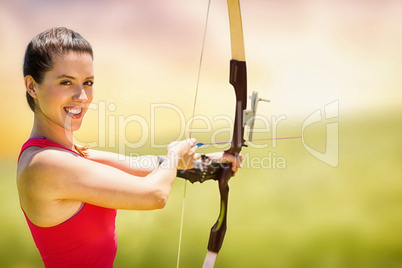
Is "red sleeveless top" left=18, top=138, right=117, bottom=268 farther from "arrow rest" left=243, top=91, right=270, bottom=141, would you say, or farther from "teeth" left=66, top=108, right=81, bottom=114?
"arrow rest" left=243, top=91, right=270, bottom=141

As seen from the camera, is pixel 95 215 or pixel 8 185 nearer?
pixel 95 215

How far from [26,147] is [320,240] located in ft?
6.19

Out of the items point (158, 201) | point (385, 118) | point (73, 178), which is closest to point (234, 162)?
point (158, 201)

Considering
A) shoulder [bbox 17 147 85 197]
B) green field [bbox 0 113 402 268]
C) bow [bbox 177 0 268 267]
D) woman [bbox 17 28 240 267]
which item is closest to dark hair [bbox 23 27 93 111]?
woman [bbox 17 28 240 267]

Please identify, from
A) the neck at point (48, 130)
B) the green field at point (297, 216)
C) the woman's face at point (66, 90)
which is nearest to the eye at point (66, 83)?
the woman's face at point (66, 90)

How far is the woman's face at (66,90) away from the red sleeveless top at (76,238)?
8 cm

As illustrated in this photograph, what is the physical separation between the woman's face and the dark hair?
1cm

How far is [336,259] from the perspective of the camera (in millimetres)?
2340

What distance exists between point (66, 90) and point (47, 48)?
12 cm

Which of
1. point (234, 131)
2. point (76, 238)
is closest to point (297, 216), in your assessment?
point (234, 131)

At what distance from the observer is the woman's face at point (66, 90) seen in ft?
3.41

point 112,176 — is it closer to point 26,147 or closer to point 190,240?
point 26,147

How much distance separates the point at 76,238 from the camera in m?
1.06

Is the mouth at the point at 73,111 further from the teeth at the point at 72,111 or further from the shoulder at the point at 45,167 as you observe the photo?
the shoulder at the point at 45,167
